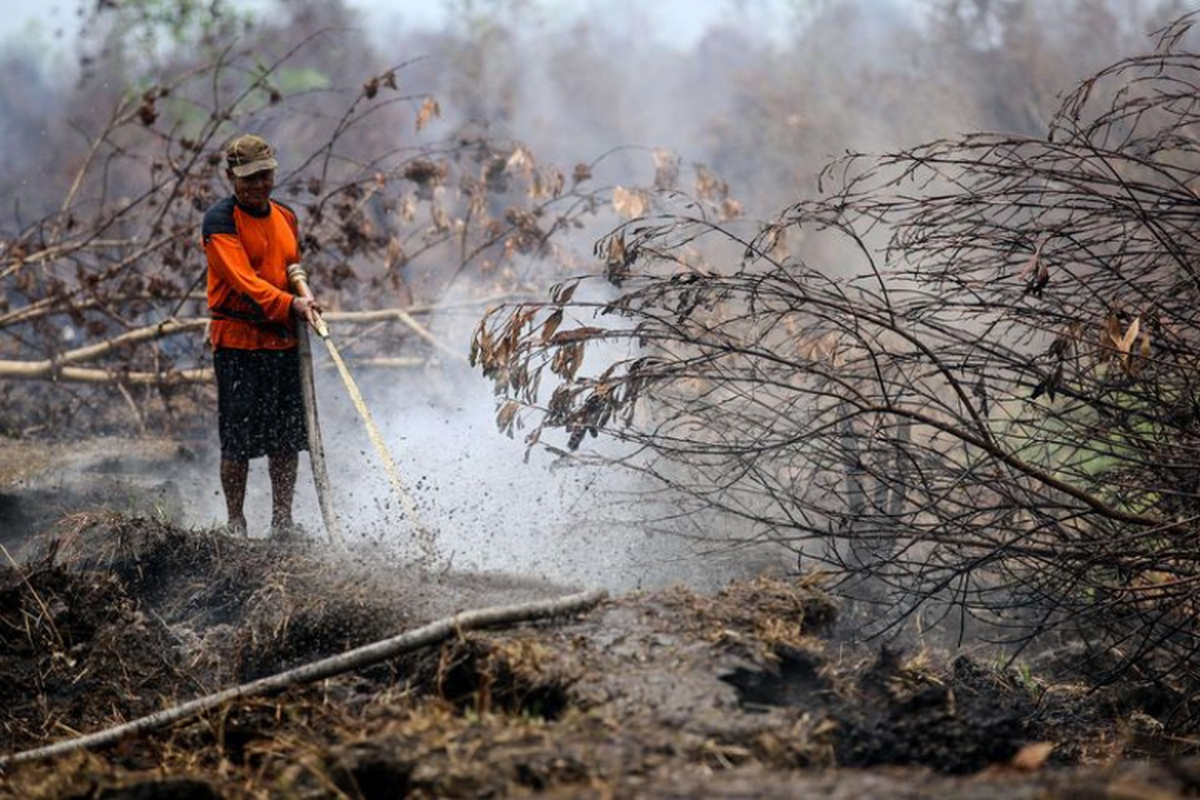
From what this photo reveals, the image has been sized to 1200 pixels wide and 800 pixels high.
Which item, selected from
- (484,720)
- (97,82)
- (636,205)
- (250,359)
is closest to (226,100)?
(97,82)

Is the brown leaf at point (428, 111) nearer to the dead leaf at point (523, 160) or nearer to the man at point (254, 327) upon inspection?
the dead leaf at point (523, 160)

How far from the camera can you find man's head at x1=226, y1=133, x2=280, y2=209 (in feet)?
20.9

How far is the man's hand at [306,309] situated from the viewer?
623cm

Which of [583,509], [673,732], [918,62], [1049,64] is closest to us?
[673,732]

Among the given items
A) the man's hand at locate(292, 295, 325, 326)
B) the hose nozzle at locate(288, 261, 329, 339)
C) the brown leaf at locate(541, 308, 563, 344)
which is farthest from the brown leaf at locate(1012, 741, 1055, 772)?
the hose nozzle at locate(288, 261, 329, 339)

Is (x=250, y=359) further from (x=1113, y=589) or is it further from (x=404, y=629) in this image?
(x=1113, y=589)

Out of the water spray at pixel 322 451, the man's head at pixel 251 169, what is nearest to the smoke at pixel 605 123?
the water spray at pixel 322 451

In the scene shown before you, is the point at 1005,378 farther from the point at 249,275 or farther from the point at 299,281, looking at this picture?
the point at 249,275

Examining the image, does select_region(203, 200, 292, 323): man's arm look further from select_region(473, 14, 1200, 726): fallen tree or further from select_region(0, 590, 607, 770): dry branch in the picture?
select_region(0, 590, 607, 770): dry branch

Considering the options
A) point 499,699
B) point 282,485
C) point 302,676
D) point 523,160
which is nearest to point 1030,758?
point 499,699

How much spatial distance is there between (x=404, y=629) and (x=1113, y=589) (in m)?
2.58

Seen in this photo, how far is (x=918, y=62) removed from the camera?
19297mm

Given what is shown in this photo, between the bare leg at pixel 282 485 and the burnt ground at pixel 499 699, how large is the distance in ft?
2.17

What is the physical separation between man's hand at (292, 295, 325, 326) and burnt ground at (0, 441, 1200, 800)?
3.70 feet
